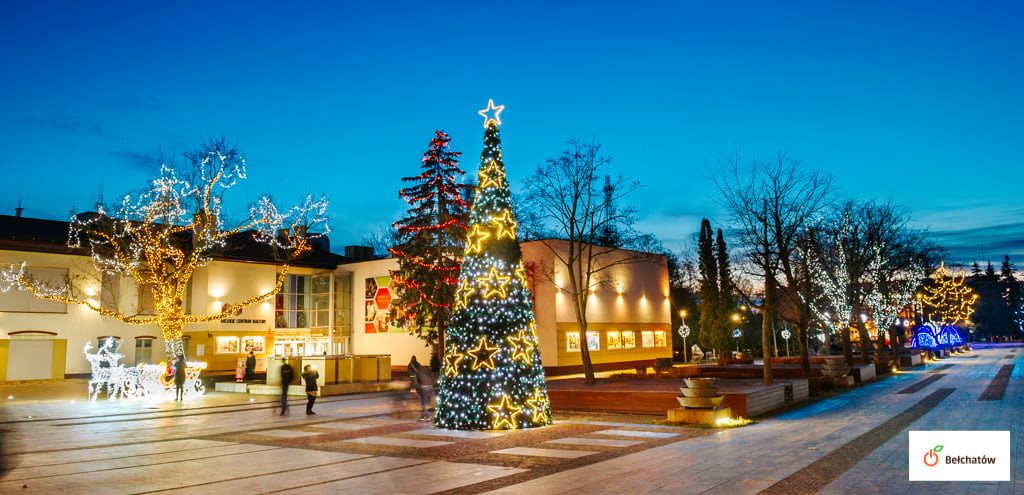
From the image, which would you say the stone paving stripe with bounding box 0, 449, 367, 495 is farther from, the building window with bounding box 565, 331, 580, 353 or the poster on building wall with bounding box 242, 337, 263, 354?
the poster on building wall with bounding box 242, 337, 263, 354

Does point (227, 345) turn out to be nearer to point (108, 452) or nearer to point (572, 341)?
point (572, 341)

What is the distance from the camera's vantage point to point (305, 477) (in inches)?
391

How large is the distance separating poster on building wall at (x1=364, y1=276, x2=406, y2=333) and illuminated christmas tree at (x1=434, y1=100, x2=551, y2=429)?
28203 millimetres

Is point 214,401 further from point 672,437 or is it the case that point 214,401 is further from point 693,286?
point 693,286

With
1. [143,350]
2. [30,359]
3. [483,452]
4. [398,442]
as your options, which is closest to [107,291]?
[143,350]

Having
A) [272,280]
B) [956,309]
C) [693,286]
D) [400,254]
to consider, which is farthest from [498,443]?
[956,309]

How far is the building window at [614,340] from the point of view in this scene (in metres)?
42.4

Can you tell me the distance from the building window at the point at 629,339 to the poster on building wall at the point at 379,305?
45.5 feet

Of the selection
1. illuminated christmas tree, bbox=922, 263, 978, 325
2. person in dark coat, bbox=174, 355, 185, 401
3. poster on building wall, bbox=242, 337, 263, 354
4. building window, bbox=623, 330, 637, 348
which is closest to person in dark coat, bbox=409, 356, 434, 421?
person in dark coat, bbox=174, 355, 185, 401

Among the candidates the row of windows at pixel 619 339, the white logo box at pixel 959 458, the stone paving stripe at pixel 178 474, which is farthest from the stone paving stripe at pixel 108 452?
the row of windows at pixel 619 339

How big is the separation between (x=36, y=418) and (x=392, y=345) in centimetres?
2491

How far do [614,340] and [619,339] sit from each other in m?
0.66

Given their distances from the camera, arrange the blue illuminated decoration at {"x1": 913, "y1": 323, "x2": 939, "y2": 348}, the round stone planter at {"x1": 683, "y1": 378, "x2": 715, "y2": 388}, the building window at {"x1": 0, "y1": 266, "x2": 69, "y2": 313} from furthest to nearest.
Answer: the blue illuminated decoration at {"x1": 913, "y1": 323, "x2": 939, "y2": 348}, the building window at {"x1": 0, "y1": 266, "x2": 69, "y2": 313}, the round stone planter at {"x1": 683, "y1": 378, "x2": 715, "y2": 388}

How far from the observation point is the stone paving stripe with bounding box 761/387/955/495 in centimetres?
854
